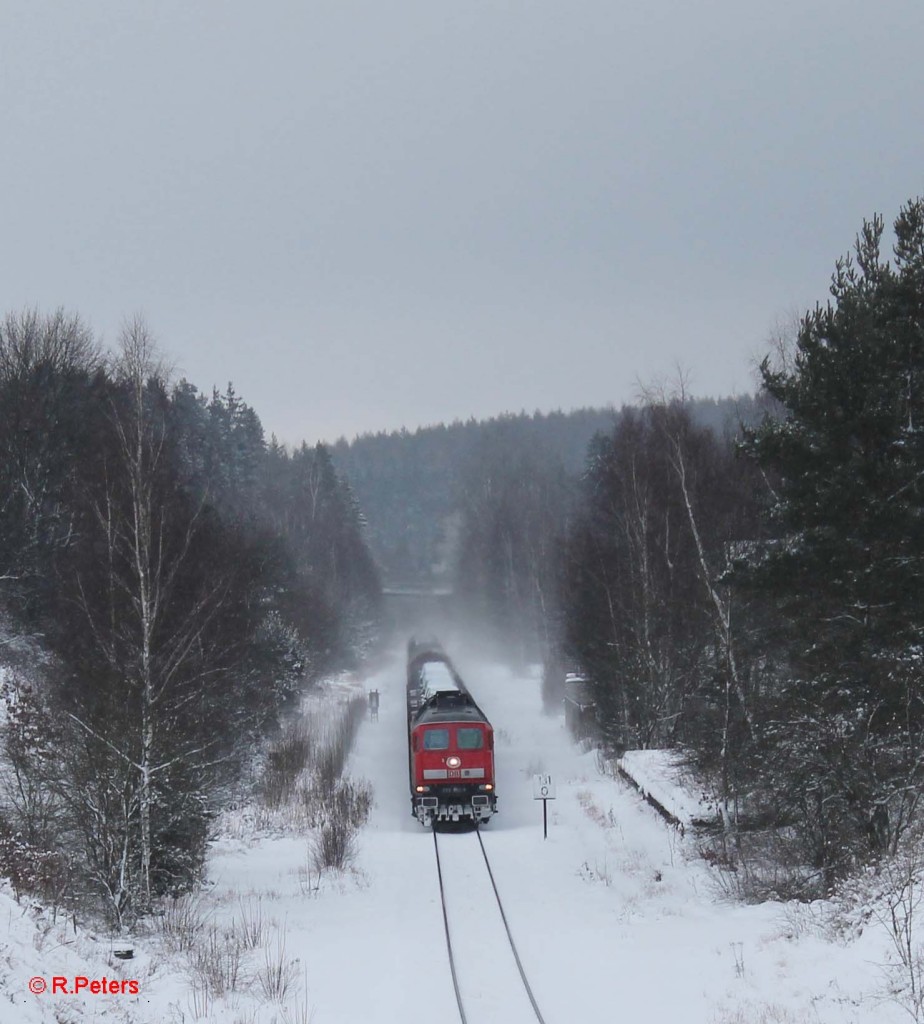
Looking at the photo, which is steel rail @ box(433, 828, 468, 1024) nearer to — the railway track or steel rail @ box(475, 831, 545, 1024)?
the railway track

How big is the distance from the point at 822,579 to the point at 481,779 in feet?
31.9

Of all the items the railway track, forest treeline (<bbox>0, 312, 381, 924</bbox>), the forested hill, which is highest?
→ the forested hill

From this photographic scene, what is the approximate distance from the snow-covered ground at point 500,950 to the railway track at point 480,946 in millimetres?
90

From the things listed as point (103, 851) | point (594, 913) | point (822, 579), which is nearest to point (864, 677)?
point (822, 579)

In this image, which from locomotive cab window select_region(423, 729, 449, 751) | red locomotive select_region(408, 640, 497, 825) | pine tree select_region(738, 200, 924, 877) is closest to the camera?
pine tree select_region(738, 200, 924, 877)

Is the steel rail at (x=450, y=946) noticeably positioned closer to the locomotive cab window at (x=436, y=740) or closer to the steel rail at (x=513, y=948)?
the steel rail at (x=513, y=948)

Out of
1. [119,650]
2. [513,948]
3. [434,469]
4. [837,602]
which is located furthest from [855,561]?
[434,469]

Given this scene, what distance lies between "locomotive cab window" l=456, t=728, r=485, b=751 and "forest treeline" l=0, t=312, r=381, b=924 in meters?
5.13

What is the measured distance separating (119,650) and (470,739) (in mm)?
8865

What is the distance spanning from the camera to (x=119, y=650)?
634 inches

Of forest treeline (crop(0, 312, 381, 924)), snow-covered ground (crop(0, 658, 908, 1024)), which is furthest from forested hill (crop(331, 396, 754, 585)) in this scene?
snow-covered ground (crop(0, 658, 908, 1024))

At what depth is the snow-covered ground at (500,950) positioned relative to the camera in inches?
384

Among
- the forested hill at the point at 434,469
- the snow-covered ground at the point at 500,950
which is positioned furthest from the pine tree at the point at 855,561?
the forested hill at the point at 434,469

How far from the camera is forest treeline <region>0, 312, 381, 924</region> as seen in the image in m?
13.8
